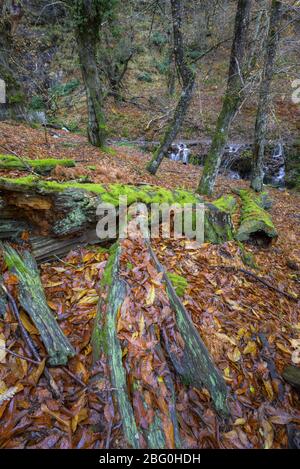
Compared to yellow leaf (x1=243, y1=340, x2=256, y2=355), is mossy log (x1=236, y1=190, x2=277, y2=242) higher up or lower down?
higher up

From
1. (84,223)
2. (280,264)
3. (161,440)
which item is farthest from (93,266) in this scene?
(280,264)

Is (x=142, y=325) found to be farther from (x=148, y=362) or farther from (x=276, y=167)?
(x=276, y=167)

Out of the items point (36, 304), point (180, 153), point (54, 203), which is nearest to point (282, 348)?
point (36, 304)

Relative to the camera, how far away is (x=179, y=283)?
11.4ft

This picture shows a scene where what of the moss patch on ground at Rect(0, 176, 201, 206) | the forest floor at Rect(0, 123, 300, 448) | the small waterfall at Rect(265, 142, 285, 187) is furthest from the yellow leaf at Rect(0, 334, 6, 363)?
the small waterfall at Rect(265, 142, 285, 187)

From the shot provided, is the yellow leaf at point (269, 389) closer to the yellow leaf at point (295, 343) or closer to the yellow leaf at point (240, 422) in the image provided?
the yellow leaf at point (240, 422)

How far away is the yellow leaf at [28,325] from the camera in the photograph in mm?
2492

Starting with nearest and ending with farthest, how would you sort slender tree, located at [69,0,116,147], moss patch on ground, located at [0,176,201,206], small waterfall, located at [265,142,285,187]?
moss patch on ground, located at [0,176,201,206]
slender tree, located at [69,0,116,147]
small waterfall, located at [265,142,285,187]

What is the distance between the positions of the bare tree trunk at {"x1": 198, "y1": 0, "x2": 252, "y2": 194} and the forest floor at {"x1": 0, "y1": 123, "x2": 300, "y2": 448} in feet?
10.5

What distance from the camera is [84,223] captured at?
3.68 metres

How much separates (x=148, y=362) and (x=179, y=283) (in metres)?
1.25

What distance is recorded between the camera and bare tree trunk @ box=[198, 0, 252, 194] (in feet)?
19.8

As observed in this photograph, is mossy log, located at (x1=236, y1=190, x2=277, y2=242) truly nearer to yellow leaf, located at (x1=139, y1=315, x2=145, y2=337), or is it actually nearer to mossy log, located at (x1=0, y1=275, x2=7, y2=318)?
yellow leaf, located at (x1=139, y1=315, x2=145, y2=337)

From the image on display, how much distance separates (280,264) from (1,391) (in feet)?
17.0
